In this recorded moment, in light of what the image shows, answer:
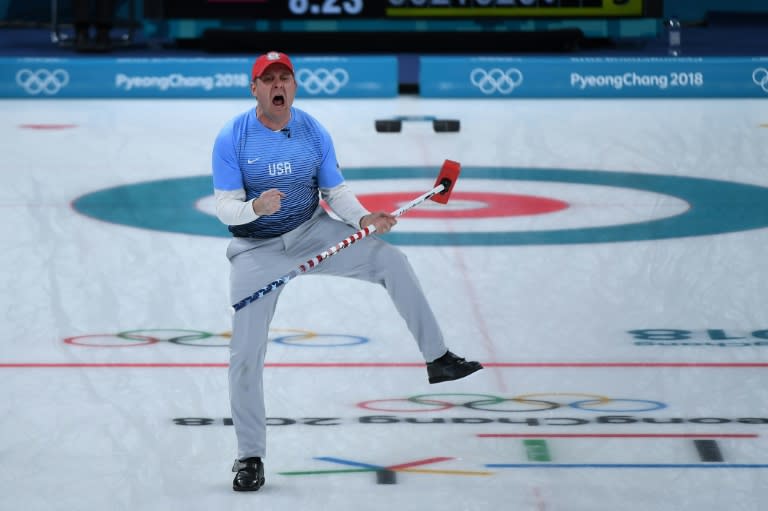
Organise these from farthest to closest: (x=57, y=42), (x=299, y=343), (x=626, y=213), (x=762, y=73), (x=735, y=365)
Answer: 1. (x=57, y=42)
2. (x=762, y=73)
3. (x=626, y=213)
4. (x=299, y=343)
5. (x=735, y=365)

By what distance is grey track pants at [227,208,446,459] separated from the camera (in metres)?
4.63

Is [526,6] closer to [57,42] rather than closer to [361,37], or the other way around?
[361,37]

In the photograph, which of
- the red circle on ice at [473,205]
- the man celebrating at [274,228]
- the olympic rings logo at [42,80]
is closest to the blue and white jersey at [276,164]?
the man celebrating at [274,228]

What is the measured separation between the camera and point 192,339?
6.82 metres

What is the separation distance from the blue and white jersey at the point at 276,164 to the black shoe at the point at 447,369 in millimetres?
687

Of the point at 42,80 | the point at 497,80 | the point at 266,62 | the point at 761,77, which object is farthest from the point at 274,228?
the point at 761,77

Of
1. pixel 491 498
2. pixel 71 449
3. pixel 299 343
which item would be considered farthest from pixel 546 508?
pixel 299 343

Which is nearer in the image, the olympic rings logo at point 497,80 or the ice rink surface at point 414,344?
the ice rink surface at point 414,344

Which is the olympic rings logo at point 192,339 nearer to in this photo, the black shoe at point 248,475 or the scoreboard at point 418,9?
the black shoe at point 248,475

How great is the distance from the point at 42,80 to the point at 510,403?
1252cm

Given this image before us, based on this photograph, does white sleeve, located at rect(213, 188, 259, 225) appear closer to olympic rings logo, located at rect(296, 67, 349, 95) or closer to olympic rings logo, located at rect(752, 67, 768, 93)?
olympic rings logo, located at rect(296, 67, 349, 95)

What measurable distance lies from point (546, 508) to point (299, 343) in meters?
2.44

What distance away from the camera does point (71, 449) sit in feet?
16.9

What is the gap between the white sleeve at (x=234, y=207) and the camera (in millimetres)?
4711
